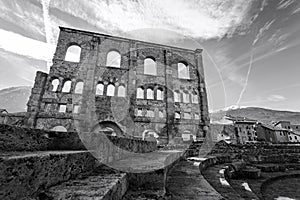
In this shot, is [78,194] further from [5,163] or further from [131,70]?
[131,70]

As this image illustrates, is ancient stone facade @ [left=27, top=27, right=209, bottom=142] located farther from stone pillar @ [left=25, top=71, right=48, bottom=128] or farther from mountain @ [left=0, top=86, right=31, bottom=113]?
mountain @ [left=0, top=86, right=31, bottom=113]

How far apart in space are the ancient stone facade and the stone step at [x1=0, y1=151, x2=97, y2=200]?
13345mm

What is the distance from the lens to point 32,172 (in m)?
1.17

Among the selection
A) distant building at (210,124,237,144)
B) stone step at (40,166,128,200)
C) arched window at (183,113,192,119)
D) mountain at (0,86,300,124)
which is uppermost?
mountain at (0,86,300,124)

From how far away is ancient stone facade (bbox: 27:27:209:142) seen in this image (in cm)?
1428

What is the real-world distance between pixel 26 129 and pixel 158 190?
1822 millimetres

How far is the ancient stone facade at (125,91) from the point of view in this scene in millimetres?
14281

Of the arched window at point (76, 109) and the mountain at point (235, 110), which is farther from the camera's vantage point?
the mountain at point (235, 110)

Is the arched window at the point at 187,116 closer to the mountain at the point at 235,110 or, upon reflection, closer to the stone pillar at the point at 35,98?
the stone pillar at the point at 35,98

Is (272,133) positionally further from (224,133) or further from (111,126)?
(111,126)

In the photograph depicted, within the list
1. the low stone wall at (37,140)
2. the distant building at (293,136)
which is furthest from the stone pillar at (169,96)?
the distant building at (293,136)

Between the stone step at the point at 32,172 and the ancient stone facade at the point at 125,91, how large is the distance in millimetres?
13345

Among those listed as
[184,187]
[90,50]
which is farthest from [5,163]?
[90,50]

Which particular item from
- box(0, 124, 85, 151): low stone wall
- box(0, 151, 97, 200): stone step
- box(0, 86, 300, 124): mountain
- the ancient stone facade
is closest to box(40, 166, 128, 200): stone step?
box(0, 151, 97, 200): stone step
